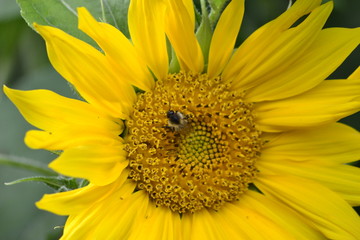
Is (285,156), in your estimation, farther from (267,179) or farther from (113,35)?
(113,35)

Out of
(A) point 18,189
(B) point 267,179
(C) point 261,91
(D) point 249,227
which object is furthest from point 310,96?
(A) point 18,189

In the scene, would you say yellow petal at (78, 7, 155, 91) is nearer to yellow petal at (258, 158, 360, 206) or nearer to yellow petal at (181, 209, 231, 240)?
yellow petal at (181, 209, 231, 240)

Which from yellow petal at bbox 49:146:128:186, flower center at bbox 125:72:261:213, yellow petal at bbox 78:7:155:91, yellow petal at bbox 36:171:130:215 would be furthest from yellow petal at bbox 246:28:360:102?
yellow petal at bbox 36:171:130:215

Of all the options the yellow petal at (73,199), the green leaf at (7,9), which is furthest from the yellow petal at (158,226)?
the green leaf at (7,9)

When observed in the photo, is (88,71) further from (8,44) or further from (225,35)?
(8,44)

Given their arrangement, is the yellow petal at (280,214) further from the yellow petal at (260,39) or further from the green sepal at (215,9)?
the green sepal at (215,9)

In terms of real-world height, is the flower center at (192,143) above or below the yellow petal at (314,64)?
below

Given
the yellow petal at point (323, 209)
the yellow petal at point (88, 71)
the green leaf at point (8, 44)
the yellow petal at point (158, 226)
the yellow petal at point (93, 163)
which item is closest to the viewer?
the yellow petal at point (93, 163)
